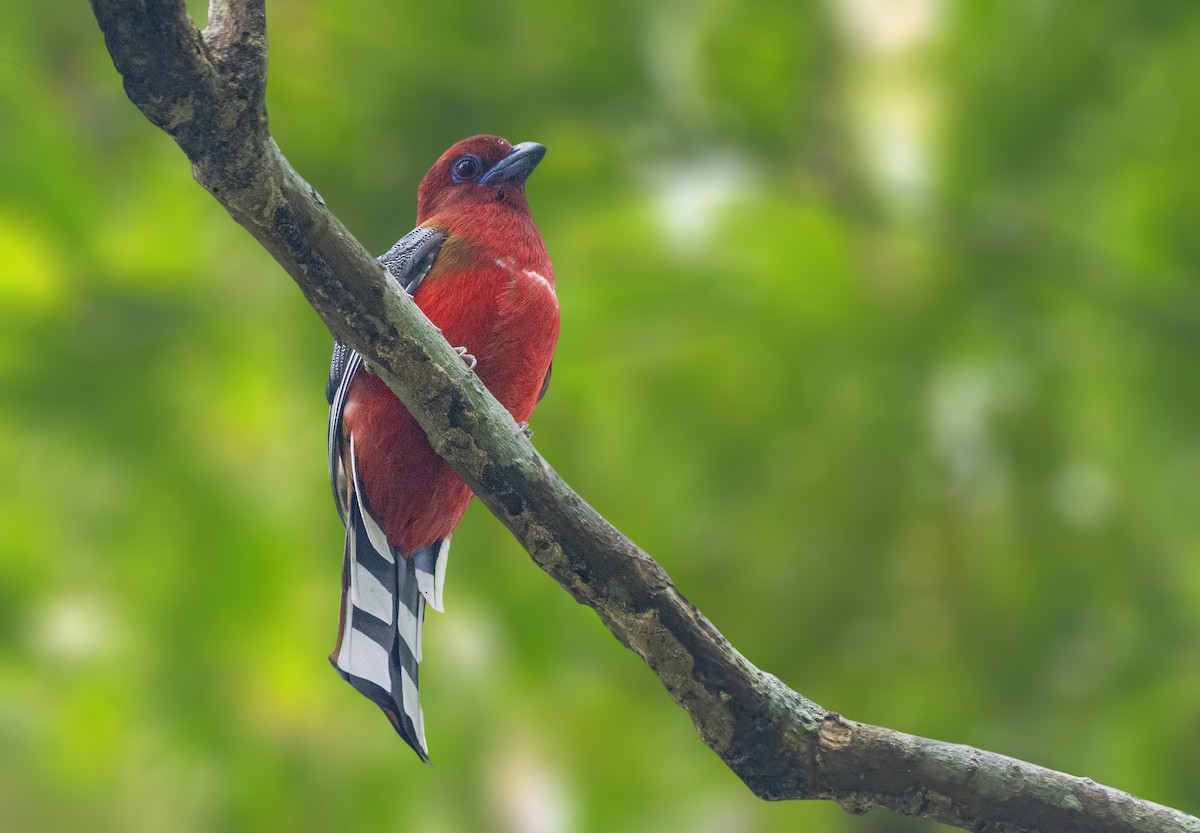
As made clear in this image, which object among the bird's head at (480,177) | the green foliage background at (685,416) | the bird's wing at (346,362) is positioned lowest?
the bird's wing at (346,362)

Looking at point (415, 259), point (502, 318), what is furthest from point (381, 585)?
→ point (415, 259)

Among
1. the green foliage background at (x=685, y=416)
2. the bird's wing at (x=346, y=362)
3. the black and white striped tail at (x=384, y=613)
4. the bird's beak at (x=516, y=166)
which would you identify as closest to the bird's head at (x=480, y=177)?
the bird's beak at (x=516, y=166)

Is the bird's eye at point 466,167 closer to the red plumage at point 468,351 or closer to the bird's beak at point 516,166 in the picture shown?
the bird's beak at point 516,166

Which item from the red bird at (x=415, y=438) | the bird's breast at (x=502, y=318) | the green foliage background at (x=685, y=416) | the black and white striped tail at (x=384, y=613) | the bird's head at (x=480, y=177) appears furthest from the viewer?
the green foliage background at (x=685, y=416)

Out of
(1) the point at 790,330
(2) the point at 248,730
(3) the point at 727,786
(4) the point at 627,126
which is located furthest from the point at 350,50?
(3) the point at 727,786

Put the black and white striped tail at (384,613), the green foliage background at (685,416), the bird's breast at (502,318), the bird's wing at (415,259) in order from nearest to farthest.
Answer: the black and white striped tail at (384,613) → the bird's breast at (502,318) → the bird's wing at (415,259) → the green foliage background at (685,416)

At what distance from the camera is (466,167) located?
3430mm

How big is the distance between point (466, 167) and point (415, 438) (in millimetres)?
896

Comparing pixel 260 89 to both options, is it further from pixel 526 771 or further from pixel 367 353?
pixel 526 771

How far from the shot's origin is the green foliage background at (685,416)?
6.05m

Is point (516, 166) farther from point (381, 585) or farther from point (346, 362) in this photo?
point (381, 585)

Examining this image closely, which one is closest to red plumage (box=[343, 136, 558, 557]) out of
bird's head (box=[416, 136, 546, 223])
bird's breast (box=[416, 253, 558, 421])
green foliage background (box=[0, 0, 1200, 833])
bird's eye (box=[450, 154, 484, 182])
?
bird's breast (box=[416, 253, 558, 421])

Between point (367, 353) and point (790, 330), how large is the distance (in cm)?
413

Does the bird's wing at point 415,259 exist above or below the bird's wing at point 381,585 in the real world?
above
